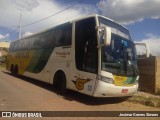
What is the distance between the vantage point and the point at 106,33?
9148 mm

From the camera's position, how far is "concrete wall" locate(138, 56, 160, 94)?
47.4ft

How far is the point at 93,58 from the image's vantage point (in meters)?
10.2

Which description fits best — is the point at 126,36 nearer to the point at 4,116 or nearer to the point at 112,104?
the point at 112,104

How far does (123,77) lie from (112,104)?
1.29 m

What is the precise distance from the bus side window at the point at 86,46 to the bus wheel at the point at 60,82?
1.57 meters

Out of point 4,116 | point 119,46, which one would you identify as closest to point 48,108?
point 4,116

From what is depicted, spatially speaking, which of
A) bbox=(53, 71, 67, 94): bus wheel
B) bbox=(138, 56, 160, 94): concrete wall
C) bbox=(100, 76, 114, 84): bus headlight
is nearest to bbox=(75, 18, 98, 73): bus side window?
bbox=(100, 76, 114, 84): bus headlight

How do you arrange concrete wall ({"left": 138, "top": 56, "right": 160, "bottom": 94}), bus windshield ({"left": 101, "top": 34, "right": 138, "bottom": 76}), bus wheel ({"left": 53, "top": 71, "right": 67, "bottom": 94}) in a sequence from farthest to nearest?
concrete wall ({"left": 138, "top": 56, "right": 160, "bottom": 94}) < bus wheel ({"left": 53, "top": 71, "right": 67, "bottom": 94}) < bus windshield ({"left": 101, "top": 34, "right": 138, "bottom": 76})

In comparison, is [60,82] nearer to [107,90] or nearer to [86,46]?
[86,46]

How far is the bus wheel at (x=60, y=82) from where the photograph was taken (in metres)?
12.3

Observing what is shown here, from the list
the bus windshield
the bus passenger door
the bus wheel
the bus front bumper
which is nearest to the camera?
the bus front bumper

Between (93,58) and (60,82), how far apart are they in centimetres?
324

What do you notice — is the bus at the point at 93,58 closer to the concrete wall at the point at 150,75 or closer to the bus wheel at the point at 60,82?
the bus wheel at the point at 60,82

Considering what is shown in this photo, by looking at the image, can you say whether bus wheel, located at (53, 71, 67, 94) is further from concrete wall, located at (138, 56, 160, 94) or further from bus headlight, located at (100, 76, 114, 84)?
concrete wall, located at (138, 56, 160, 94)
